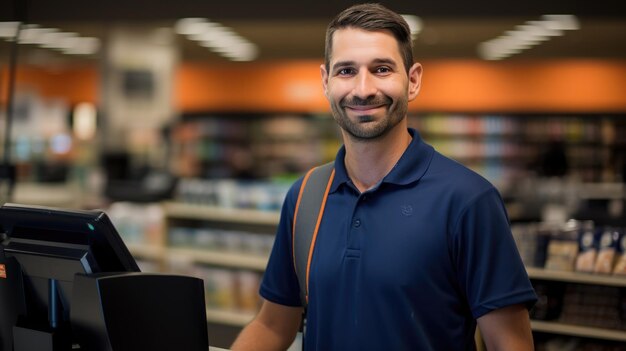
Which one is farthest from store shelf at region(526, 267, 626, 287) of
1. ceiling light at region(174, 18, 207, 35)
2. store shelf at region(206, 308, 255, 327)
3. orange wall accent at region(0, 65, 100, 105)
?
orange wall accent at region(0, 65, 100, 105)

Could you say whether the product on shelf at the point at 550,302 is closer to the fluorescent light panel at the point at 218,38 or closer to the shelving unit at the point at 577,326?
the shelving unit at the point at 577,326

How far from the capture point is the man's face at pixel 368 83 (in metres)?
1.75

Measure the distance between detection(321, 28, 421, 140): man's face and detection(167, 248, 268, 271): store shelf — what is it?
417 centimetres

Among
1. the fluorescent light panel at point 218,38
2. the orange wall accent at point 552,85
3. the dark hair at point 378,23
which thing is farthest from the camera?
the orange wall accent at point 552,85

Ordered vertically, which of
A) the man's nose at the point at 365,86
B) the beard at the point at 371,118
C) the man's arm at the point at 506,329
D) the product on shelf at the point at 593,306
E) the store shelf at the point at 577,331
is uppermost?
the man's nose at the point at 365,86

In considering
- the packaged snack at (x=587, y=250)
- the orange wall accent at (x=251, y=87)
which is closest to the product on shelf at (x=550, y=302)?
the packaged snack at (x=587, y=250)

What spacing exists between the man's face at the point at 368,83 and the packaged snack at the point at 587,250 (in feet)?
7.79

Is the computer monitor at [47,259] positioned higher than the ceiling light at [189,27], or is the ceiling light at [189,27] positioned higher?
the ceiling light at [189,27]

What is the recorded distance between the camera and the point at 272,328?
2031 millimetres

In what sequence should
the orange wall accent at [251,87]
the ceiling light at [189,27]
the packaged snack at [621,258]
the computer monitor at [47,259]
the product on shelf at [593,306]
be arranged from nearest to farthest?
the computer monitor at [47,259], the packaged snack at [621,258], the product on shelf at [593,306], the ceiling light at [189,27], the orange wall accent at [251,87]

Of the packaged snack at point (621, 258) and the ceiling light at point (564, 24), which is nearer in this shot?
the packaged snack at point (621, 258)

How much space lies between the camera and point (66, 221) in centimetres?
159

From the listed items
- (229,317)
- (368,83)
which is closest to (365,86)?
(368,83)

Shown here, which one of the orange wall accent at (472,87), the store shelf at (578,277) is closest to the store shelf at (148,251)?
the store shelf at (578,277)
